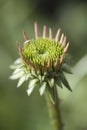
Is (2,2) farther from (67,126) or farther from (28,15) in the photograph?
(67,126)

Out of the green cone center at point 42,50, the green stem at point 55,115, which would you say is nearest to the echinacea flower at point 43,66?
the green cone center at point 42,50

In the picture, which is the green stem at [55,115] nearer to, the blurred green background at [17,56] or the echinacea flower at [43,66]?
the echinacea flower at [43,66]

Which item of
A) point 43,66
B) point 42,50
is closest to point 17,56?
point 42,50

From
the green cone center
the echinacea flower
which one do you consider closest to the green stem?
the echinacea flower

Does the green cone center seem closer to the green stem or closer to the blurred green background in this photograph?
the green stem

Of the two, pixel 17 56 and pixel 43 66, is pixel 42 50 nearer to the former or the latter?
pixel 43 66

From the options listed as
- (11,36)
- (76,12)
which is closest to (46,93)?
(11,36)
